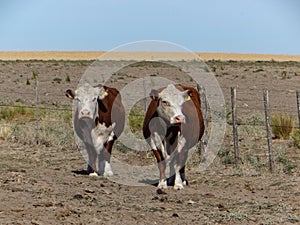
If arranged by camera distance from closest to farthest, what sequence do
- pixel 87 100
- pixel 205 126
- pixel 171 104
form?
pixel 171 104 < pixel 87 100 < pixel 205 126

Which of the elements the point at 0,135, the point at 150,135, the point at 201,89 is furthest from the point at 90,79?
the point at 150,135

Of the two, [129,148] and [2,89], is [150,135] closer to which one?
[129,148]

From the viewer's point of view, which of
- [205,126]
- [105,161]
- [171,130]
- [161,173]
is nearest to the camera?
[161,173]

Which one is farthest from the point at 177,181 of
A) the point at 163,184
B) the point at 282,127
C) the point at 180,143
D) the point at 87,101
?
the point at 282,127

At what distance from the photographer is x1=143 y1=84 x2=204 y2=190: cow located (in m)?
10.8

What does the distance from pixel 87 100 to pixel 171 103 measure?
6.11ft

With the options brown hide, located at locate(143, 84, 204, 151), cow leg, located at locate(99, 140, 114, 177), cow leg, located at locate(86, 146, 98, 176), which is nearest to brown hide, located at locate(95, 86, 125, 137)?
cow leg, located at locate(99, 140, 114, 177)

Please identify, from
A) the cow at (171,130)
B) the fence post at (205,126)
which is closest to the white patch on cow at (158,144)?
the cow at (171,130)

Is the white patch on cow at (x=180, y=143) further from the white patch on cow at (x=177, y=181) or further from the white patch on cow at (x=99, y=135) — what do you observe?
the white patch on cow at (x=99, y=135)

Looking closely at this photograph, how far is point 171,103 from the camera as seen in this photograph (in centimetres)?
1076

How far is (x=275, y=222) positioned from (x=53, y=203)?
281 centimetres

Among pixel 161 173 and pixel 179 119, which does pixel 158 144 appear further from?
pixel 179 119

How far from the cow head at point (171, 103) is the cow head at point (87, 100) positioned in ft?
4.37

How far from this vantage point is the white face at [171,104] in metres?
10.6
